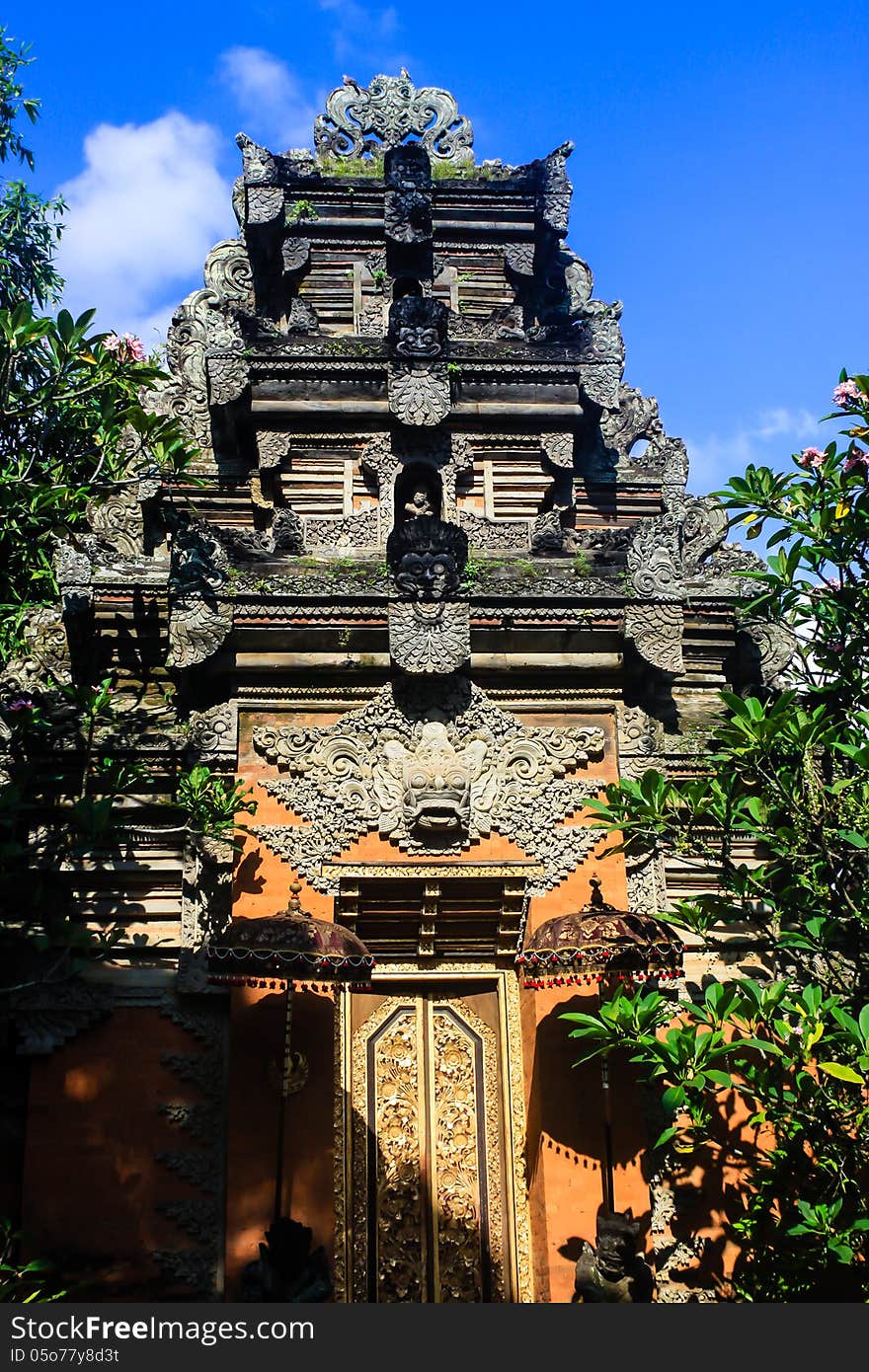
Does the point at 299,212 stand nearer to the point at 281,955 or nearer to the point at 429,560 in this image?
the point at 429,560

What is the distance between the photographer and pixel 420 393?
1557cm

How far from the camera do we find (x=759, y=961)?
12516 millimetres

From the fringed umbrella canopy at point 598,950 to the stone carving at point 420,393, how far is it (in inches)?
→ 251

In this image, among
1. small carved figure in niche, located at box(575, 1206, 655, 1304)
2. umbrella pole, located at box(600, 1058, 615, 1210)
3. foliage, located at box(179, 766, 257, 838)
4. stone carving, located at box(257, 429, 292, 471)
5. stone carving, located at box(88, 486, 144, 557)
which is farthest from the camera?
stone carving, located at box(257, 429, 292, 471)

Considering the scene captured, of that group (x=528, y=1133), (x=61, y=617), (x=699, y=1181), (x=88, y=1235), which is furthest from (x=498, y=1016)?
(x=61, y=617)

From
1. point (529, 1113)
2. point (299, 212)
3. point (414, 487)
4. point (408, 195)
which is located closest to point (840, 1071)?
point (529, 1113)

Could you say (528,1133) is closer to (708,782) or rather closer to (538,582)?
(708,782)

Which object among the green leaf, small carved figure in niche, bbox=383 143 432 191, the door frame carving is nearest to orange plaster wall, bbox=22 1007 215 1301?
the door frame carving

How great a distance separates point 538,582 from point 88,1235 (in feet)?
21.4

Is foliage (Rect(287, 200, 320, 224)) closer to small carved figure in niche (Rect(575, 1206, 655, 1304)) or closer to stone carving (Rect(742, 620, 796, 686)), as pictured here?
stone carving (Rect(742, 620, 796, 686))

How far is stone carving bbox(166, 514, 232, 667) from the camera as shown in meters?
12.3

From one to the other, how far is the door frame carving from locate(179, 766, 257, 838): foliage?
1701 mm

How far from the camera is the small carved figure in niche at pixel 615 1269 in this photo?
10609mm

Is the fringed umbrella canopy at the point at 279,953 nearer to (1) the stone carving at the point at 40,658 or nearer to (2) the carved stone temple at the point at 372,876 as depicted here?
(2) the carved stone temple at the point at 372,876
